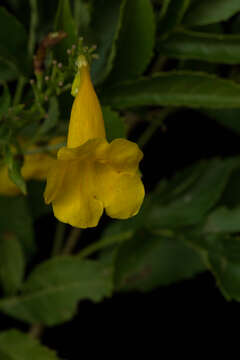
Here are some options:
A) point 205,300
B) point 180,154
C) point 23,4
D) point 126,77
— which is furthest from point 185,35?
point 205,300

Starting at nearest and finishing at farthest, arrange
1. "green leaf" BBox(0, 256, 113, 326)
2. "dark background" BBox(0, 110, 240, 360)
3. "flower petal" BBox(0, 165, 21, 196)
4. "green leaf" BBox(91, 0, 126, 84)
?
"green leaf" BBox(91, 0, 126, 84) → "flower petal" BBox(0, 165, 21, 196) → "green leaf" BBox(0, 256, 113, 326) → "dark background" BBox(0, 110, 240, 360)

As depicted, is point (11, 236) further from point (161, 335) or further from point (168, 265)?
point (161, 335)

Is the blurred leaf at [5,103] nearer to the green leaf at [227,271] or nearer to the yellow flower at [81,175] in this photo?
the yellow flower at [81,175]

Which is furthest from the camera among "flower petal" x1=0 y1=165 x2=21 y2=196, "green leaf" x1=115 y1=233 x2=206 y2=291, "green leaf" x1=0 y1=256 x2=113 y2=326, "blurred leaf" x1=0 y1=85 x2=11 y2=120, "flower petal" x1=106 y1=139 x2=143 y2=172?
"green leaf" x1=115 y1=233 x2=206 y2=291

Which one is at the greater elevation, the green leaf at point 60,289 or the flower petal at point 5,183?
the flower petal at point 5,183

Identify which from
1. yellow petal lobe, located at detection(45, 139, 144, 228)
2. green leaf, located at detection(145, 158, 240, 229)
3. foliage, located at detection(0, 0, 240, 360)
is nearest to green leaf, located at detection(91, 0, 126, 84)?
foliage, located at detection(0, 0, 240, 360)

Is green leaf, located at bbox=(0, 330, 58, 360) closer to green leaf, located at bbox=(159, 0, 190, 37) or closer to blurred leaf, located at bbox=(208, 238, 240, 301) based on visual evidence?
blurred leaf, located at bbox=(208, 238, 240, 301)

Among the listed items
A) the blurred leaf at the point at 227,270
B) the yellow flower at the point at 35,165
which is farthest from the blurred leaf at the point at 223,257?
the yellow flower at the point at 35,165
